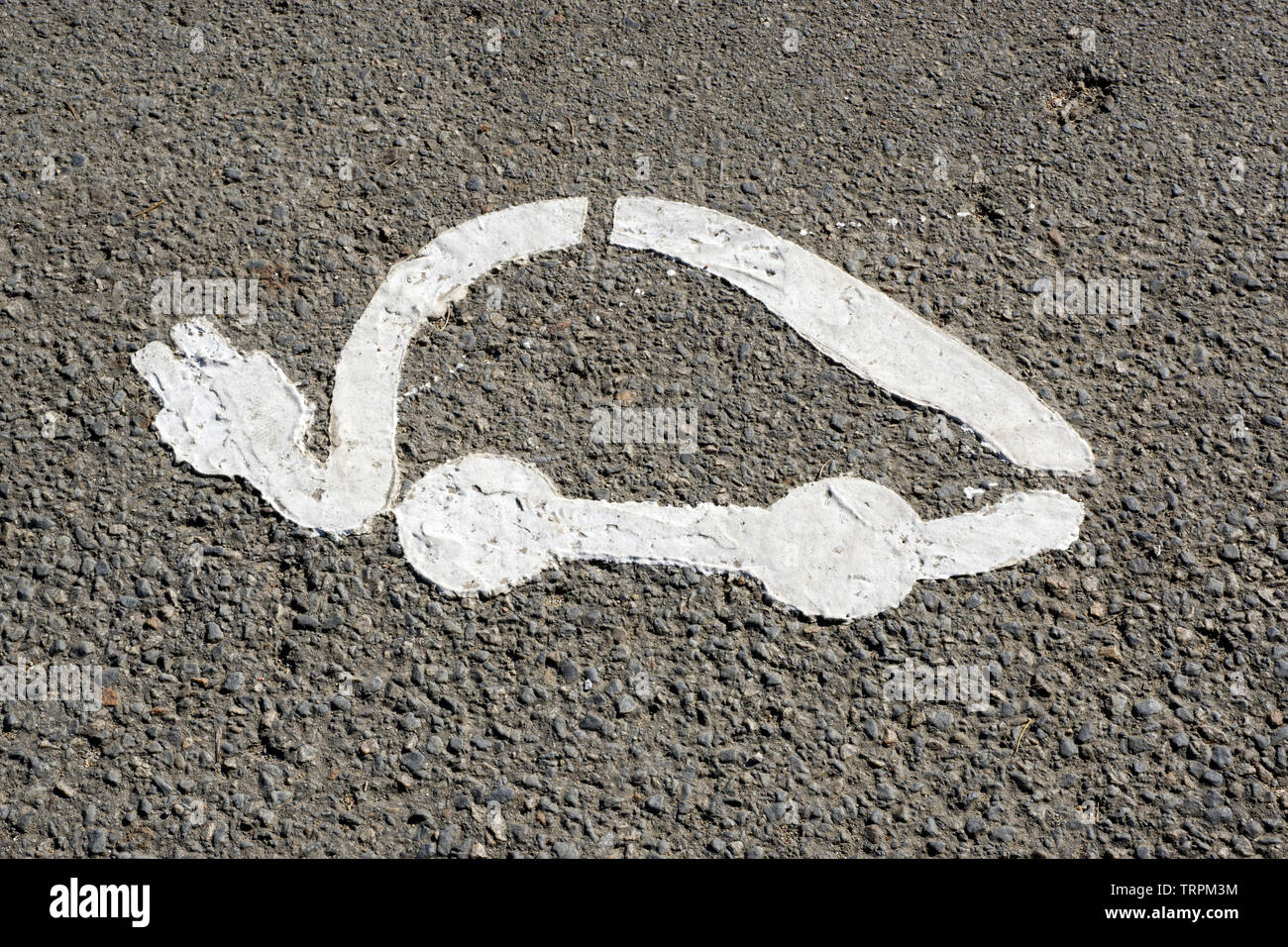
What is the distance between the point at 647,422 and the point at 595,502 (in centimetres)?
30

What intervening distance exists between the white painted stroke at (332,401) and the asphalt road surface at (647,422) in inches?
2.0

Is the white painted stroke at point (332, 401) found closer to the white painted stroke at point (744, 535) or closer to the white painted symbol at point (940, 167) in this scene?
the white painted stroke at point (744, 535)

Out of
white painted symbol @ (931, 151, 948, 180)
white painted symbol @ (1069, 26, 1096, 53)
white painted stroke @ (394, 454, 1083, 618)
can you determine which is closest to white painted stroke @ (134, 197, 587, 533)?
white painted stroke @ (394, 454, 1083, 618)

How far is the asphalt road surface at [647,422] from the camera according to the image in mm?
2309

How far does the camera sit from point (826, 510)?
8.88 feet

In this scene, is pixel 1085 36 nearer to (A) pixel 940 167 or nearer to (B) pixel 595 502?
(A) pixel 940 167

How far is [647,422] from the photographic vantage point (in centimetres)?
282

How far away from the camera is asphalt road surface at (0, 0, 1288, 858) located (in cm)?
231

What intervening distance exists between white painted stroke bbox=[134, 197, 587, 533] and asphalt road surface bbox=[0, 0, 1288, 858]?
51 mm

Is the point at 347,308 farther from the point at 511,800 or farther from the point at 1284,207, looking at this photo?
the point at 1284,207

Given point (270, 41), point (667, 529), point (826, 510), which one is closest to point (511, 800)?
point (667, 529)

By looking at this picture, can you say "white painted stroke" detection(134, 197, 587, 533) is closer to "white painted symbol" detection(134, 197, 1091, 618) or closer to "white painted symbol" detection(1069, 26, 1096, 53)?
"white painted symbol" detection(134, 197, 1091, 618)

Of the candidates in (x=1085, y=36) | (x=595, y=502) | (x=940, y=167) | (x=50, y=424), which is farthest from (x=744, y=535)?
(x=1085, y=36)
